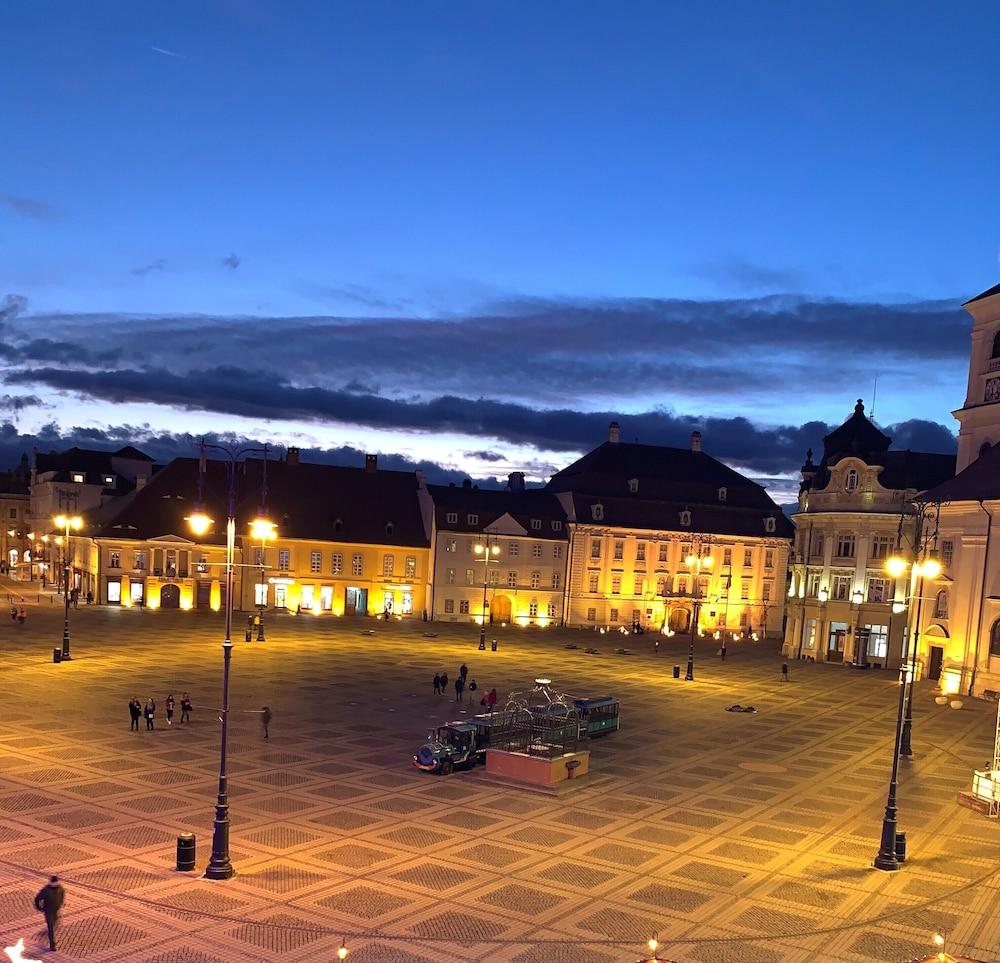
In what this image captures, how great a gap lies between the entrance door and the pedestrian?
186ft

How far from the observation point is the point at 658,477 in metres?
92.9

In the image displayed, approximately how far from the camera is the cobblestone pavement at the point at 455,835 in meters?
18.8

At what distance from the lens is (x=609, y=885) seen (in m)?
21.8

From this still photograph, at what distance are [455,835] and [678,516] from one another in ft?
225

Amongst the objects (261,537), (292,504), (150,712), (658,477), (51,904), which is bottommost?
(150,712)

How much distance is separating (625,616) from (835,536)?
71.7 ft

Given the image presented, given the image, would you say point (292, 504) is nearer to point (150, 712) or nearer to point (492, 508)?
point (492, 508)

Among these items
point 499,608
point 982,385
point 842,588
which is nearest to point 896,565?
point 982,385

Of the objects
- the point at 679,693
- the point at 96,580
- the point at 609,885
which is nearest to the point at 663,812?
the point at 609,885

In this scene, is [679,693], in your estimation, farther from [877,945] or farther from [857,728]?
[877,945]

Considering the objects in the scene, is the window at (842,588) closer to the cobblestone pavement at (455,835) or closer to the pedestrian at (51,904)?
the cobblestone pavement at (455,835)

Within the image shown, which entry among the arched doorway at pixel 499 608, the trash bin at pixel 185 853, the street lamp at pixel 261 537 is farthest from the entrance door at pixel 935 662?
the trash bin at pixel 185 853

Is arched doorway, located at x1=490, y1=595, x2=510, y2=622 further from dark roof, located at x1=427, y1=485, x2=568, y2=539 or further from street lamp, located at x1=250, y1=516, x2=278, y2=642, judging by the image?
street lamp, located at x1=250, y1=516, x2=278, y2=642

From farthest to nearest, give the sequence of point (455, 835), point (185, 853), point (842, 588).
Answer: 1. point (842, 588)
2. point (455, 835)
3. point (185, 853)
